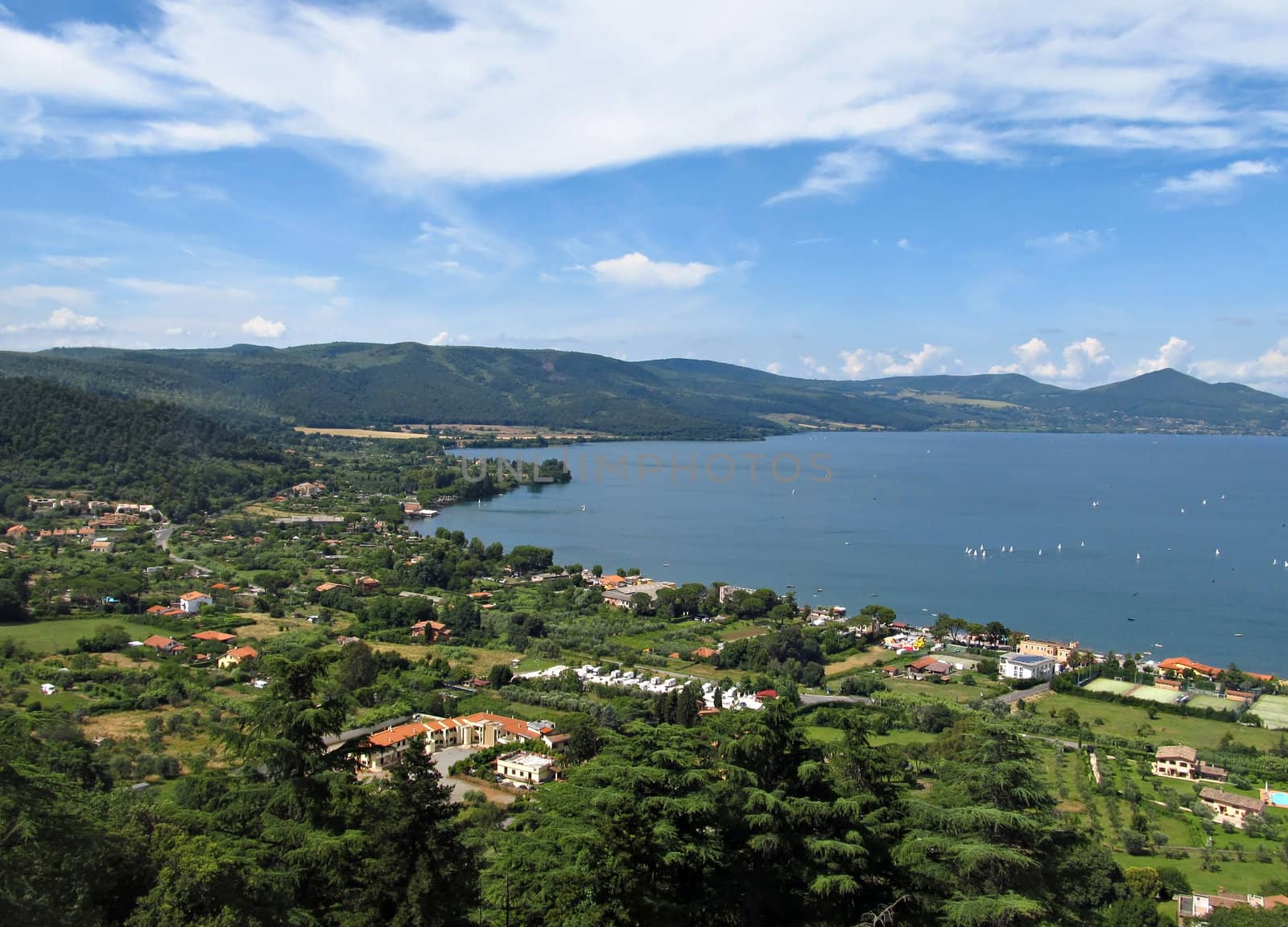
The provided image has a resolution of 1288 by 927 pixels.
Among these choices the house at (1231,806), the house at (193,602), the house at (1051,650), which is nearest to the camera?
the house at (1231,806)

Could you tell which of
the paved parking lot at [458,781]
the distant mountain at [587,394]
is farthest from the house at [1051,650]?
the distant mountain at [587,394]

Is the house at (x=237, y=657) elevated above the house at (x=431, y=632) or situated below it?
above

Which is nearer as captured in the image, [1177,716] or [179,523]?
[1177,716]

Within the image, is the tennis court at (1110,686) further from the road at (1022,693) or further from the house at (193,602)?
the house at (193,602)

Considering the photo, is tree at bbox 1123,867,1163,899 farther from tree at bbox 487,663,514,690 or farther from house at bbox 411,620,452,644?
house at bbox 411,620,452,644

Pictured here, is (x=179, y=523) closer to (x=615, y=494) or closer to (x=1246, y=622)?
(x=615, y=494)

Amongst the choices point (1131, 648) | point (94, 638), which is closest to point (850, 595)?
point (1131, 648)
